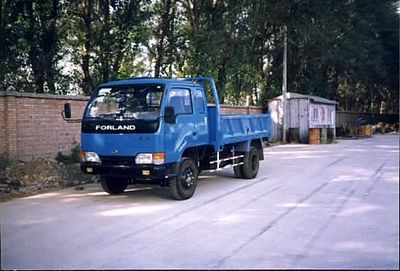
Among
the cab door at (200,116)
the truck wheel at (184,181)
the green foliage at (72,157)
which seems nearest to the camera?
the truck wheel at (184,181)

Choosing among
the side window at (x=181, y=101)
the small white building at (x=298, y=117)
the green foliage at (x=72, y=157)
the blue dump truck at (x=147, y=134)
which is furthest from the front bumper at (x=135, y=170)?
the small white building at (x=298, y=117)

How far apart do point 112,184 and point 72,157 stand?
5540mm

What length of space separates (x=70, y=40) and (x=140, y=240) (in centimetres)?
1430

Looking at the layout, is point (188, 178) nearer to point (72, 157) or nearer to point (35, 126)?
point (35, 126)

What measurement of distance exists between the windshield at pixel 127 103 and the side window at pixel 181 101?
0.29 m

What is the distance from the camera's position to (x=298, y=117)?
2884 centimetres

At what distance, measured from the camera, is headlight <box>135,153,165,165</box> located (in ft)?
27.9

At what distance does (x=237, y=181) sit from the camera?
11.9 m

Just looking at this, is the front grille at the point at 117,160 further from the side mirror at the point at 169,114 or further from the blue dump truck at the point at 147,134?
the side mirror at the point at 169,114

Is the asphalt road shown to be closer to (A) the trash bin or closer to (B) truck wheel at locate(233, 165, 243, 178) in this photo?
(B) truck wheel at locate(233, 165, 243, 178)

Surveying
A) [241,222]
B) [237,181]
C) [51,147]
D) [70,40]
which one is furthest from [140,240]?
[70,40]

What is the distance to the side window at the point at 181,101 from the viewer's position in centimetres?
905

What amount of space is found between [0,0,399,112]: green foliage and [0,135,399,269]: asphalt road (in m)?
8.39

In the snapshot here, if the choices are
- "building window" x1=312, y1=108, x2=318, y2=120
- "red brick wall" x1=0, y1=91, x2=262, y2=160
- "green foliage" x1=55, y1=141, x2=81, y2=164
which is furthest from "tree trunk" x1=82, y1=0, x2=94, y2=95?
"building window" x1=312, y1=108, x2=318, y2=120
